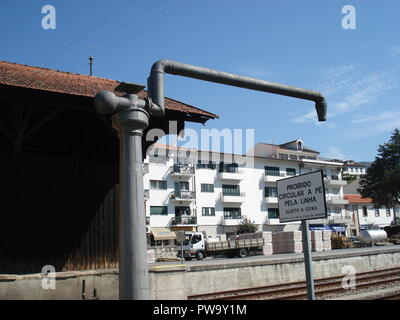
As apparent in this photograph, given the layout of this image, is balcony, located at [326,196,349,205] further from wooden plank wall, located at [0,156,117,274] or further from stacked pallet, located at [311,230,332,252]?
wooden plank wall, located at [0,156,117,274]

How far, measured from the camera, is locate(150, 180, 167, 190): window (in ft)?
173

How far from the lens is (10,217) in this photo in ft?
33.8

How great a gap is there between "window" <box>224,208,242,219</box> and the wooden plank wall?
154ft

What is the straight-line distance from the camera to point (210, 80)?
19.5 feet

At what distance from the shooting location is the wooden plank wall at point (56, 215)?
34.0 ft

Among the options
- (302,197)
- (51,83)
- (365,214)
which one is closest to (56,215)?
(51,83)

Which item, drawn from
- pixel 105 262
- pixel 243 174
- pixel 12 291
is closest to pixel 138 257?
pixel 12 291

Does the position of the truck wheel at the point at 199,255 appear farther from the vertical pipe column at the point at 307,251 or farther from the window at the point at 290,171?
the window at the point at 290,171

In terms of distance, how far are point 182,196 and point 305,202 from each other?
163 feet

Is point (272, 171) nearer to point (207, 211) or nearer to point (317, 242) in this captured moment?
point (207, 211)

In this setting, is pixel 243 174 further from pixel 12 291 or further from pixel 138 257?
pixel 138 257

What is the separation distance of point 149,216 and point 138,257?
4749 cm

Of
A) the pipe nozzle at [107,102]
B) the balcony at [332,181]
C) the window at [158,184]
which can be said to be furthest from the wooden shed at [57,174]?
the balcony at [332,181]

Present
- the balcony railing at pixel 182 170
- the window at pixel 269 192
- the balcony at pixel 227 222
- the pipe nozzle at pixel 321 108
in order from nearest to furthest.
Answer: the pipe nozzle at pixel 321 108
the balcony railing at pixel 182 170
the balcony at pixel 227 222
the window at pixel 269 192
